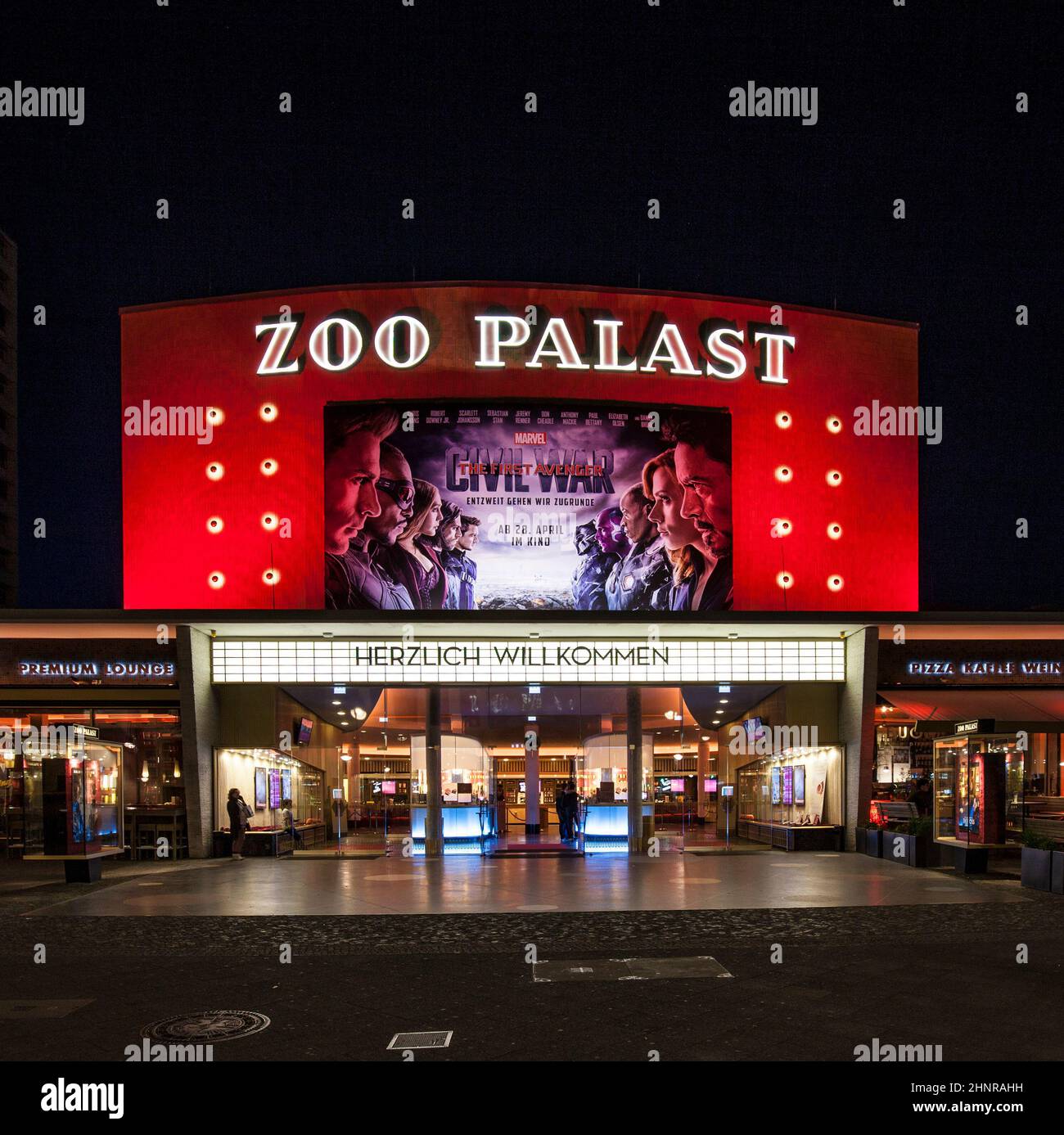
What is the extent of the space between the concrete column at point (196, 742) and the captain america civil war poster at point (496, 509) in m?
3.74

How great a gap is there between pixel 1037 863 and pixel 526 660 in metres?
12.4

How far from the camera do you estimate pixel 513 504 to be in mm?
27625

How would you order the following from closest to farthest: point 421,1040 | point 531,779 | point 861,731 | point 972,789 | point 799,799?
point 421,1040
point 972,789
point 861,731
point 799,799
point 531,779

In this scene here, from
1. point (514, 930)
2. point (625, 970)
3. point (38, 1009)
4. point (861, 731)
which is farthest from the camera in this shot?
point (861, 731)

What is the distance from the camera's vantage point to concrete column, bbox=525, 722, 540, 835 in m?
26.8

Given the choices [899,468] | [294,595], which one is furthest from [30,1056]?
[899,468]

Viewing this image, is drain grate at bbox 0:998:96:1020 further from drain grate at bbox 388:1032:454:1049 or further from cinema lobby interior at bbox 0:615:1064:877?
cinema lobby interior at bbox 0:615:1064:877

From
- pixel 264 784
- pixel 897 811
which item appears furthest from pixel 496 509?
pixel 897 811

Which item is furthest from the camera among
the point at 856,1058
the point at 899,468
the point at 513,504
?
the point at 899,468

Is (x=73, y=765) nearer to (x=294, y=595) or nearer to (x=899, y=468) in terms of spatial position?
(x=294, y=595)

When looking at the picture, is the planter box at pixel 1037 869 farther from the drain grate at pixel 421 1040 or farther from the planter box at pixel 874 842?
the drain grate at pixel 421 1040

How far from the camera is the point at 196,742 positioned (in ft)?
81.6

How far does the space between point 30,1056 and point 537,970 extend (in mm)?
4825

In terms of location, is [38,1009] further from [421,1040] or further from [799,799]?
[799,799]
